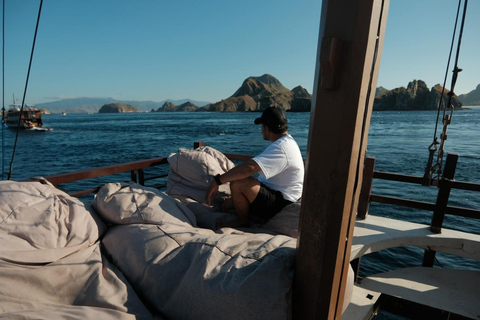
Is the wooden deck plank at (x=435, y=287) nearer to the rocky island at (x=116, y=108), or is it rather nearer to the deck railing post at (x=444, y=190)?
the deck railing post at (x=444, y=190)

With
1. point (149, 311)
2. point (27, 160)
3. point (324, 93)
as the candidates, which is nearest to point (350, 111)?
point (324, 93)

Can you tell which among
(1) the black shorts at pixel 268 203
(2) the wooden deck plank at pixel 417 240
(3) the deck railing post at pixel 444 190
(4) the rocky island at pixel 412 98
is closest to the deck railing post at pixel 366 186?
(2) the wooden deck plank at pixel 417 240

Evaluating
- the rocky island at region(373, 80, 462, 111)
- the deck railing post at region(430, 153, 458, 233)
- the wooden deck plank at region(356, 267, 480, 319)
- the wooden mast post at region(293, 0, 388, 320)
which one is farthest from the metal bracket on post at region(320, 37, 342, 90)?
the rocky island at region(373, 80, 462, 111)

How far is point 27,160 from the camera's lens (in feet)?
66.3

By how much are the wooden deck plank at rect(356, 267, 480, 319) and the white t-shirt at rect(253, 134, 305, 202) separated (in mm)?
1254

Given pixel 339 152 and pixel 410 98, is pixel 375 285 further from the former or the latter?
pixel 410 98

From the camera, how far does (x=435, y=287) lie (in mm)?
2791

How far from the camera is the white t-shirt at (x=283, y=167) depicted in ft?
7.92

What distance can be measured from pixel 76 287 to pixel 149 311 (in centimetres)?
42

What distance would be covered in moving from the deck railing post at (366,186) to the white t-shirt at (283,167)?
139 cm

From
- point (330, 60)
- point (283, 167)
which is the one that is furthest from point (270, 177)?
point (330, 60)

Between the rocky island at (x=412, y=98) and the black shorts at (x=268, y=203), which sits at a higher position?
the rocky island at (x=412, y=98)

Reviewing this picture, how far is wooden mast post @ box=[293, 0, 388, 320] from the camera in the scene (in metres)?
1.07

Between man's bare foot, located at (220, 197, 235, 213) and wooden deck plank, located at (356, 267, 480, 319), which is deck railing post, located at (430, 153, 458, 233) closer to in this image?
wooden deck plank, located at (356, 267, 480, 319)
